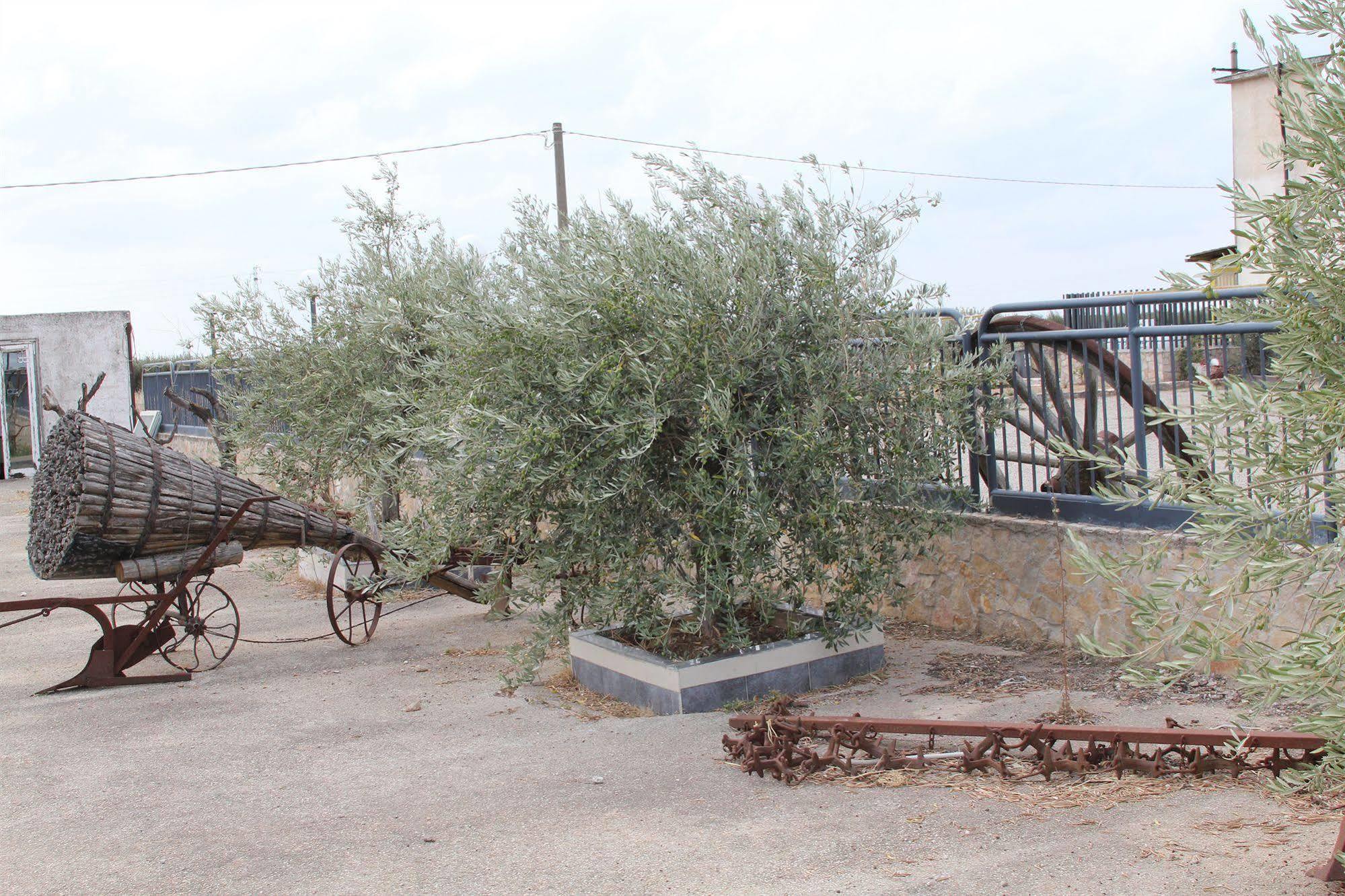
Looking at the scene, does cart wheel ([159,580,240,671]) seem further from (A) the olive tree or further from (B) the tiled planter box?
(B) the tiled planter box

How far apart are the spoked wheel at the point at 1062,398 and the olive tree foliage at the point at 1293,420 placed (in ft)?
11.3

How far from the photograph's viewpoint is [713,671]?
20.0 feet

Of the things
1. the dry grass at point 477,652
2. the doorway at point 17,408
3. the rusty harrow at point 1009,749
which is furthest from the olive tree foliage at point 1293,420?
the doorway at point 17,408

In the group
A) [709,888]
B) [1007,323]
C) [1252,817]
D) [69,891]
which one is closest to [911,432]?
[1007,323]

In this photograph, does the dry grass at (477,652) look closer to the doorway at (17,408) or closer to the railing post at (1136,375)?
the railing post at (1136,375)

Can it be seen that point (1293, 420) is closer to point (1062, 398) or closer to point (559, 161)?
point (1062, 398)

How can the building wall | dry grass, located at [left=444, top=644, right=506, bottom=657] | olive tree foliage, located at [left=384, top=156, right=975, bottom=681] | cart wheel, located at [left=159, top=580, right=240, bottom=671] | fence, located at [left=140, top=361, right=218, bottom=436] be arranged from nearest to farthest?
olive tree foliage, located at [left=384, top=156, right=975, bottom=681] < cart wheel, located at [left=159, top=580, right=240, bottom=671] < dry grass, located at [left=444, top=644, right=506, bottom=657] < fence, located at [left=140, top=361, right=218, bottom=436] < the building wall

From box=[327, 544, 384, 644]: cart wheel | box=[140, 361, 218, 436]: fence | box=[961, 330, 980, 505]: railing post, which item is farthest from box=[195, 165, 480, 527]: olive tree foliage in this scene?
box=[140, 361, 218, 436]: fence

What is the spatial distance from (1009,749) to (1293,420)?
214 cm

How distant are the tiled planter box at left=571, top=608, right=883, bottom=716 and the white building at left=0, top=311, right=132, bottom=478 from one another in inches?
841

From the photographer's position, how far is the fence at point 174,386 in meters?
19.8

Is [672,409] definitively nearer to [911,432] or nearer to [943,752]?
[911,432]

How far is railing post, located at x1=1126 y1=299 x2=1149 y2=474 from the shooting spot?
6.46 m

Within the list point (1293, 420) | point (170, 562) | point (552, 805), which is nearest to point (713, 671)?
point (552, 805)
